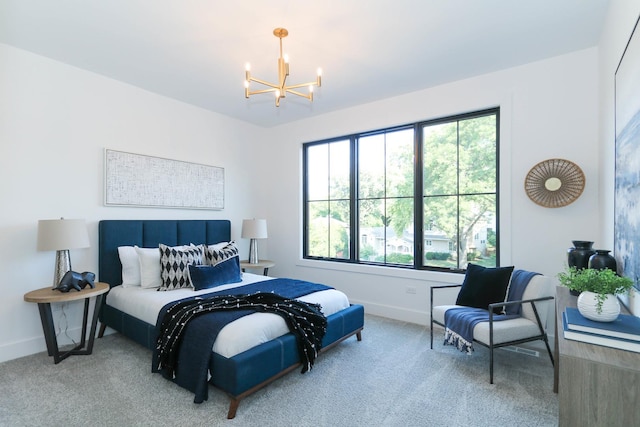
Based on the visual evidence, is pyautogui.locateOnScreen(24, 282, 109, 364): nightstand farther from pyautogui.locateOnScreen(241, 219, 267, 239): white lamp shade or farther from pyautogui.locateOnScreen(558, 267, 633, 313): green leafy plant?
pyautogui.locateOnScreen(558, 267, 633, 313): green leafy plant

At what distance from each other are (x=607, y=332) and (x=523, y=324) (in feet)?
4.62

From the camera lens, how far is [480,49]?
292 cm

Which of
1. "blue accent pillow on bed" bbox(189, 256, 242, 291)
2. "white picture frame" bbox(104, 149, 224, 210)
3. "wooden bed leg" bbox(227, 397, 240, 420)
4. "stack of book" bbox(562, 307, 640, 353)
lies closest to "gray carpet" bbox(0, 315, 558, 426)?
"wooden bed leg" bbox(227, 397, 240, 420)

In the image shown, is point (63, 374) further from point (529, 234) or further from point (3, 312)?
point (529, 234)

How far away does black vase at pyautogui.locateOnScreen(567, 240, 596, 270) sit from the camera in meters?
2.29

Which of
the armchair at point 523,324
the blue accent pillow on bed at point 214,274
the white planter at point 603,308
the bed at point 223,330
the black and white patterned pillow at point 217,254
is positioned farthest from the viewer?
the black and white patterned pillow at point 217,254


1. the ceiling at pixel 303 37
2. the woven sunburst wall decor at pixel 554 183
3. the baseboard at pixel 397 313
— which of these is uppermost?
the ceiling at pixel 303 37

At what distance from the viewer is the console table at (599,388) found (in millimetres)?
1127

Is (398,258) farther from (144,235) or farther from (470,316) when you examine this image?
(144,235)

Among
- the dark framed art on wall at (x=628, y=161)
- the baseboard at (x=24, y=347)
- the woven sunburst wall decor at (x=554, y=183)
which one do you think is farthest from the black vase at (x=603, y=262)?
the baseboard at (x=24, y=347)

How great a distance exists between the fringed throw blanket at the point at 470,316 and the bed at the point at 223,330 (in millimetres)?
885

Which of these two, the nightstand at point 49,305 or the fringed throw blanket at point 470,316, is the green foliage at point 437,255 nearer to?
the fringed throw blanket at point 470,316

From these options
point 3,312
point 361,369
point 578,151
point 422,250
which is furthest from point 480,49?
point 3,312

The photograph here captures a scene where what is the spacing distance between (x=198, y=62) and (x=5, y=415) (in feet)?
10.4
